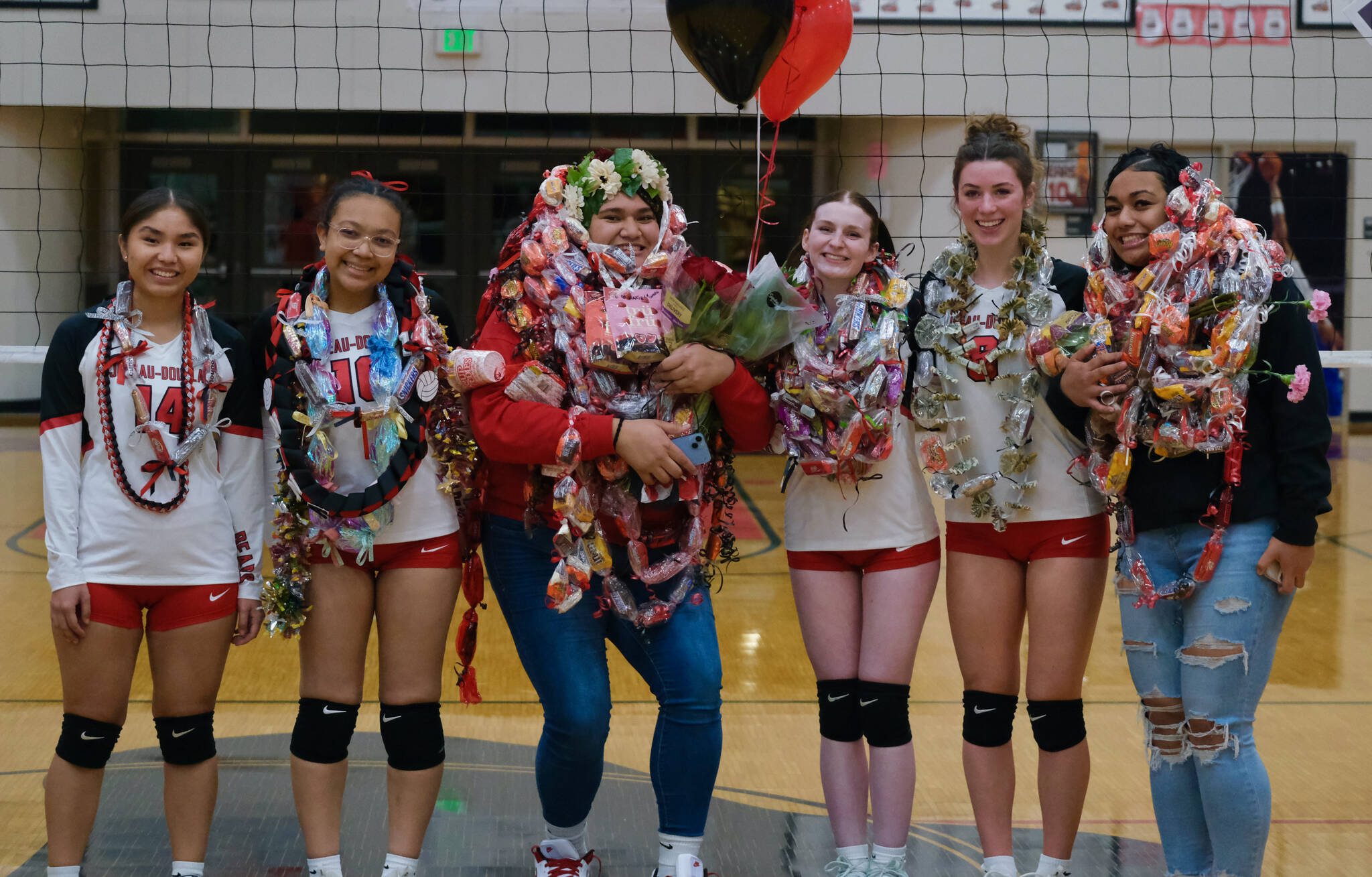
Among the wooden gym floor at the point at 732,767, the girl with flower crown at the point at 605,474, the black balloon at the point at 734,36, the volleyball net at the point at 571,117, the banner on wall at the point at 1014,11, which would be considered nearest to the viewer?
the girl with flower crown at the point at 605,474

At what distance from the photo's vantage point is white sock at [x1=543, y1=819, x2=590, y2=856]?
2508 millimetres

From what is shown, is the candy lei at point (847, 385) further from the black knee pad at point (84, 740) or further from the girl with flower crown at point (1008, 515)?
the black knee pad at point (84, 740)

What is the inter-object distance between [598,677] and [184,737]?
79 centimetres

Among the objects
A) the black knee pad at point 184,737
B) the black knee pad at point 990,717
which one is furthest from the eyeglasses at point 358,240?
the black knee pad at point 990,717

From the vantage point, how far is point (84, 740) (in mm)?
2336

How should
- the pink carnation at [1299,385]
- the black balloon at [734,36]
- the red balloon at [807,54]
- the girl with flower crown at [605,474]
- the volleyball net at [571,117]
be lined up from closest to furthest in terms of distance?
the pink carnation at [1299,385]
the girl with flower crown at [605,474]
the black balloon at [734,36]
the red balloon at [807,54]
the volleyball net at [571,117]

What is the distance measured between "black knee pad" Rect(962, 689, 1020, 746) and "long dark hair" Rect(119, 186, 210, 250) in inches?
69.5

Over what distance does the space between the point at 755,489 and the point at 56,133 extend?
6.29m

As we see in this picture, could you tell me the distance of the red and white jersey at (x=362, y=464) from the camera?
7.75 ft

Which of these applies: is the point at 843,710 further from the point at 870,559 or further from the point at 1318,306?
the point at 1318,306

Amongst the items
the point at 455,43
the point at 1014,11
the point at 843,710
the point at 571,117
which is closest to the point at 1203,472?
the point at 843,710

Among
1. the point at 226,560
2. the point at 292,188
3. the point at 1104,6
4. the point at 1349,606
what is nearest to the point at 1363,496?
the point at 1349,606

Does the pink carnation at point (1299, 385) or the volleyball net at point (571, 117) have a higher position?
the volleyball net at point (571, 117)

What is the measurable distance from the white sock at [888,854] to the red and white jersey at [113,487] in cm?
139
